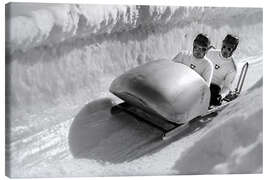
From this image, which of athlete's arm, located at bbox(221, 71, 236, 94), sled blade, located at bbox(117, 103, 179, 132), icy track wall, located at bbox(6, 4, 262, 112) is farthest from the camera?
athlete's arm, located at bbox(221, 71, 236, 94)

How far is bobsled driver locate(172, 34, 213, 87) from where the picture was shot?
4.02 m

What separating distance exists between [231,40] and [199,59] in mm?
308

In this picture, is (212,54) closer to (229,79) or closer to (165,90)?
(229,79)

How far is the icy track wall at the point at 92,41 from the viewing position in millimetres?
3662

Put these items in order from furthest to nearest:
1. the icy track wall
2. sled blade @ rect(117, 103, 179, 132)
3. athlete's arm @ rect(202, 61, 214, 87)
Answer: athlete's arm @ rect(202, 61, 214, 87), sled blade @ rect(117, 103, 179, 132), the icy track wall

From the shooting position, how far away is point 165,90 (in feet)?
12.3

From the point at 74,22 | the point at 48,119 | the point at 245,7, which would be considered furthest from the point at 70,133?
the point at 245,7

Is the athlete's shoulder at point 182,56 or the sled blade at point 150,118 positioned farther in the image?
the athlete's shoulder at point 182,56

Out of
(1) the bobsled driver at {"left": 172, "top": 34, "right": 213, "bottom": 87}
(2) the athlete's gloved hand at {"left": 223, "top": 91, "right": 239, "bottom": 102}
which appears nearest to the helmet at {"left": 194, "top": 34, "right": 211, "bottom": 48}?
(1) the bobsled driver at {"left": 172, "top": 34, "right": 213, "bottom": 87}

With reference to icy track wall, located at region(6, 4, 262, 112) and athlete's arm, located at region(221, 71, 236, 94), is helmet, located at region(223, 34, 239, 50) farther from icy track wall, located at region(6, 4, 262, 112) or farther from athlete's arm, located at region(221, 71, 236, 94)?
athlete's arm, located at region(221, 71, 236, 94)

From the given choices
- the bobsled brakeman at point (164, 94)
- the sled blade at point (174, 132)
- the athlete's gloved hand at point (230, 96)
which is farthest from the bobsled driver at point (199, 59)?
the sled blade at point (174, 132)

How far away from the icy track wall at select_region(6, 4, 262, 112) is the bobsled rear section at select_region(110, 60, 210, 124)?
0.35ft

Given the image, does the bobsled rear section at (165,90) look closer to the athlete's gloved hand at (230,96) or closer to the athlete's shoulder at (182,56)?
the athlete's shoulder at (182,56)

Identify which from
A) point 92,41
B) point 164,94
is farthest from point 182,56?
point 92,41
